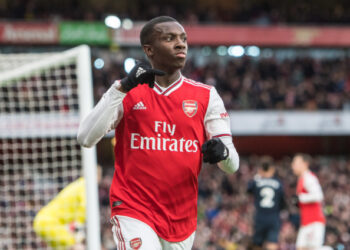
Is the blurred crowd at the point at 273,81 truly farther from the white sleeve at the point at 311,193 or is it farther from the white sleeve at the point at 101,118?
the white sleeve at the point at 101,118

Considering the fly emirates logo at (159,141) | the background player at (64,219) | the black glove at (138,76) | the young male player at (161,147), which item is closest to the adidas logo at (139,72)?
the black glove at (138,76)

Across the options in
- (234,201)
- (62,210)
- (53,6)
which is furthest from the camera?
(53,6)

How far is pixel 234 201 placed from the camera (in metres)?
17.0

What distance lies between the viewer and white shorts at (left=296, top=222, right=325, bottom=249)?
29.6ft

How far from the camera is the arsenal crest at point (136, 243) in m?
2.99

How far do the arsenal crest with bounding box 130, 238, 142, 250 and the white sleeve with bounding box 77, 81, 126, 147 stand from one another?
56 centimetres

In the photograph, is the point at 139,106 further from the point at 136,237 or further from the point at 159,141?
the point at 136,237

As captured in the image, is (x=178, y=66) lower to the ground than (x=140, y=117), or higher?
higher

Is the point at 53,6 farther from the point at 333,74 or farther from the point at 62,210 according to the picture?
the point at 62,210

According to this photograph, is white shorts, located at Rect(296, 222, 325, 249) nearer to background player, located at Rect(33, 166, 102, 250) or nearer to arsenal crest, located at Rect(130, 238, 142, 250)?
background player, located at Rect(33, 166, 102, 250)

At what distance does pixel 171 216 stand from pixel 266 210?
6497 mm

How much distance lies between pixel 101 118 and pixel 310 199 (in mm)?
6435

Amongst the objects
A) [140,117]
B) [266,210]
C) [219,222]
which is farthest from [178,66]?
[219,222]

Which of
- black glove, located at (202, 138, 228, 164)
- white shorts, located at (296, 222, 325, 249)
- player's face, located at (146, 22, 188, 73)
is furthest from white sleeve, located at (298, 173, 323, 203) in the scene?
black glove, located at (202, 138, 228, 164)
